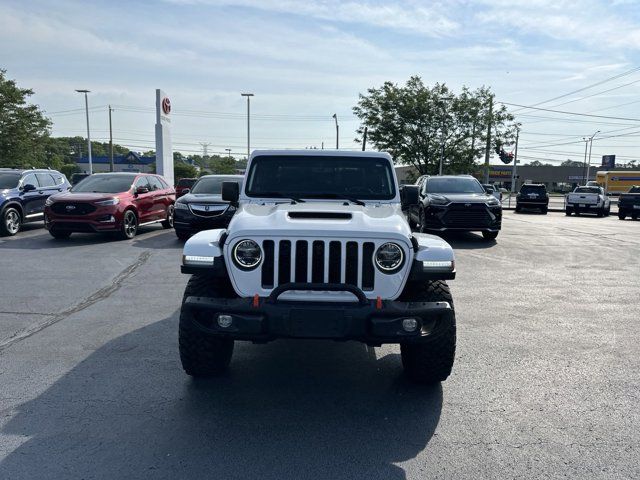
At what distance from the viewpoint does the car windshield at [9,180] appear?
43.1ft

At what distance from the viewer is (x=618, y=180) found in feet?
191

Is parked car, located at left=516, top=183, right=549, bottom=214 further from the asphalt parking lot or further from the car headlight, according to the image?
the car headlight

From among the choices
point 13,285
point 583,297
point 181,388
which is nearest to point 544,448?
point 181,388

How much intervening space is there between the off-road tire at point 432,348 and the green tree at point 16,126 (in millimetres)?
37176

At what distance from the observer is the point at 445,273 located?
3609mm

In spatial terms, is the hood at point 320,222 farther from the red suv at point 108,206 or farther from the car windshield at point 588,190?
the car windshield at point 588,190

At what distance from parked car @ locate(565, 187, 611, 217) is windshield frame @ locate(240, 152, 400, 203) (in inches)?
984

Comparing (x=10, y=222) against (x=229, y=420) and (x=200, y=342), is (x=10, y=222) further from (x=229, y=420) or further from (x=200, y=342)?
(x=229, y=420)

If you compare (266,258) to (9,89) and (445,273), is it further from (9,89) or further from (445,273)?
(9,89)

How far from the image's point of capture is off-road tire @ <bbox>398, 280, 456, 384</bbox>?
11.9 feet

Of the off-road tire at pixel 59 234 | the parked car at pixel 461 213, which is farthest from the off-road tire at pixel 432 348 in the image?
the off-road tire at pixel 59 234

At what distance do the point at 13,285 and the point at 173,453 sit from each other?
5.74 metres

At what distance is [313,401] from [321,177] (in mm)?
2196

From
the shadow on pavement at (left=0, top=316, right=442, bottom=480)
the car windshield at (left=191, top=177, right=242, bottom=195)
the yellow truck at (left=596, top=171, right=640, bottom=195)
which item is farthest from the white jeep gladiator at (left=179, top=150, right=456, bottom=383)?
the yellow truck at (left=596, top=171, right=640, bottom=195)
